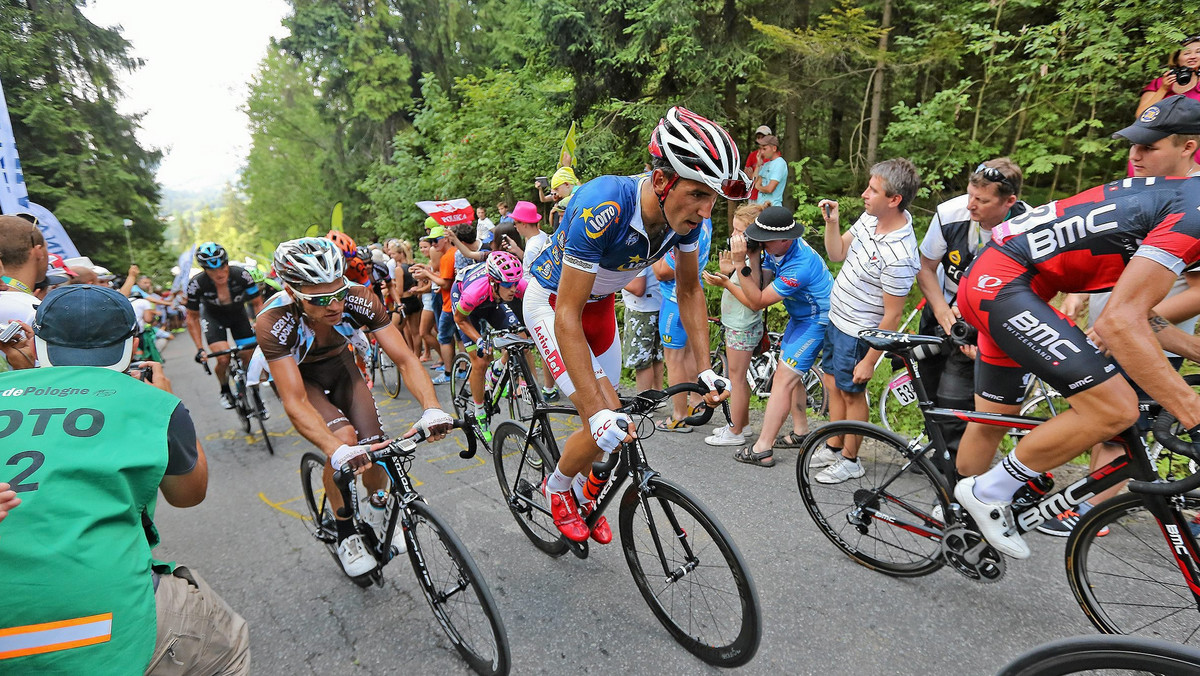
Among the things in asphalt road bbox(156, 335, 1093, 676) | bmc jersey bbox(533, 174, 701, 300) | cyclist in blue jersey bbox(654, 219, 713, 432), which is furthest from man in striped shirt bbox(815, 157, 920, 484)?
bmc jersey bbox(533, 174, 701, 300)

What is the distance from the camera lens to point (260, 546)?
3.94m

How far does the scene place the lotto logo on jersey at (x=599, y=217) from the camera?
2363mm

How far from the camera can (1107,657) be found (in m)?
1.40

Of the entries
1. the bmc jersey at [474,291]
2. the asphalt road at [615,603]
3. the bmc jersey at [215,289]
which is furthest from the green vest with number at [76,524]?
the bmc jersey at [215,289]

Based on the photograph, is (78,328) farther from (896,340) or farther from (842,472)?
(842,472)

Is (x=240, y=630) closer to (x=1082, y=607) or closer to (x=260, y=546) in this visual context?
(x=260, y=546)

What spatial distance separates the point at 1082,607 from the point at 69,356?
3877 millimetres

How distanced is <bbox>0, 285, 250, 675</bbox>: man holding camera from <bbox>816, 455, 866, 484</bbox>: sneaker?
11.0 feet

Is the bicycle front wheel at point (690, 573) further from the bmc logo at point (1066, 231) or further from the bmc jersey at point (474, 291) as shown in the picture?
the bmc jersey at point (474, 291)

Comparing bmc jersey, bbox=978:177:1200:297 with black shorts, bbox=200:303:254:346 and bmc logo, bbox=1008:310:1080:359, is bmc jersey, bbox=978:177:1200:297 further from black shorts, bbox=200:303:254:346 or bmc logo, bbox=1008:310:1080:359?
black shorts, bbox=200:303:254:346

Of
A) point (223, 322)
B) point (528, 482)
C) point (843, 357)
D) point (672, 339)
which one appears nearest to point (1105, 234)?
point (843, 357)

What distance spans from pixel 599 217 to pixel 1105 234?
2047mm

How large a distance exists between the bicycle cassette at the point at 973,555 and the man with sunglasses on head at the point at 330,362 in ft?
7.98

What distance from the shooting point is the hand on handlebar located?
2.19 meters
